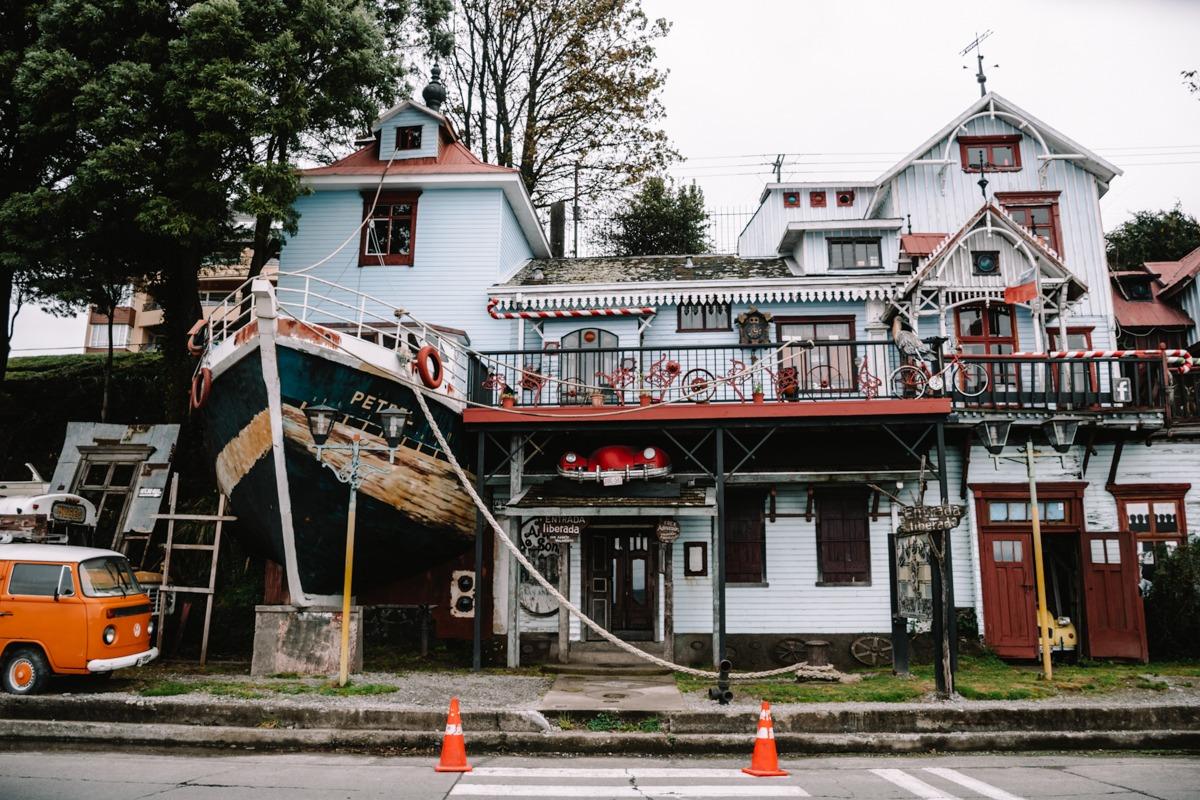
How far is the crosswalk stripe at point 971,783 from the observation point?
716cm

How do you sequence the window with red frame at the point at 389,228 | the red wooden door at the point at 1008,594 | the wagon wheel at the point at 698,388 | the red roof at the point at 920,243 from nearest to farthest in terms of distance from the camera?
1. the wagon wheel at the point at 698,388
2. the red wooden door at the point at 1008,594
3. the window with red frame at the point at 389,228
4. the red roof at the point at 920,243

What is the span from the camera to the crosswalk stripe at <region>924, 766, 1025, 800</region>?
7159 millimetres

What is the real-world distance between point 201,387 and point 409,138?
8.60 m

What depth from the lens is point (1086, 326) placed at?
748 inches

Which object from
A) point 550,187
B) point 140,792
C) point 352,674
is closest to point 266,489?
point 352,674

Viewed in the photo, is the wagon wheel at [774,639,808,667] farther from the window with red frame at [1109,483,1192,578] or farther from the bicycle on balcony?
the window with red frame at [1109,483,1192,578]

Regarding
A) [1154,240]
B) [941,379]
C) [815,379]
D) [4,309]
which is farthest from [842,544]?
[1154,240]

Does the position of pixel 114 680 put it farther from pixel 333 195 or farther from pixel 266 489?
pixel 333 195

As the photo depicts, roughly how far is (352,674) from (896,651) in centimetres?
884

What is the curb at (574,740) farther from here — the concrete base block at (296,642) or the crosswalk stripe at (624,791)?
the concrete base block at (296,642)

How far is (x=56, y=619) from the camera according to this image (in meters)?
10.9

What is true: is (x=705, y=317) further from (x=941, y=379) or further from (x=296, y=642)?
(x=296, y=642)

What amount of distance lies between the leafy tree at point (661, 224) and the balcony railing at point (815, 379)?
1580 cm

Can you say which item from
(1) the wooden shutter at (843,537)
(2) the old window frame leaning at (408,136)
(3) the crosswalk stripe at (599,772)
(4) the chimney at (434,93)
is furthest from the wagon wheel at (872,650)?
(4) the chimney at (434,93)
